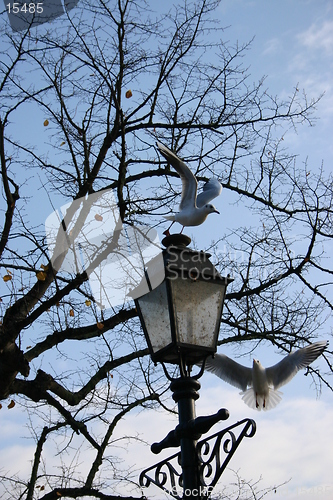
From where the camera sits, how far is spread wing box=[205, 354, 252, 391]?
20.0ft

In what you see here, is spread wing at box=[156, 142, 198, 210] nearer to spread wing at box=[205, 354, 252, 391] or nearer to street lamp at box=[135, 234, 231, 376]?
street lamp at box=[135, 234, 231, 376]

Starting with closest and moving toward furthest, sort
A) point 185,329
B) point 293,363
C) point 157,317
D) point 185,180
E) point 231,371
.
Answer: point 185,329 < point 157,317 < point 185,180 < point 293,363 < point 231,371

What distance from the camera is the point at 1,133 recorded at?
22.0ft

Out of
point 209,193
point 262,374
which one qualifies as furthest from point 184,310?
point 262,374

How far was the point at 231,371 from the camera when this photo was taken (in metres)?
6.23

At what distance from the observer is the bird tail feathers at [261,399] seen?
609 cm

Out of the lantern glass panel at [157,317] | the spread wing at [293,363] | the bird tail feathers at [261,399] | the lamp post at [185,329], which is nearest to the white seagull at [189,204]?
the lamp post at [185,329]

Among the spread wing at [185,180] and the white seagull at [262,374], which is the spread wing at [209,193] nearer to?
the spread wing at [185,180]

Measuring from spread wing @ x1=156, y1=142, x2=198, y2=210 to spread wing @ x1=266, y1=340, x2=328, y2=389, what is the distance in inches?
83.9

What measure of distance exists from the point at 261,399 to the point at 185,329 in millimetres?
3129

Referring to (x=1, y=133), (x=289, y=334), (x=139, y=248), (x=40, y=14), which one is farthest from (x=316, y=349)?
(x=40, y=14)

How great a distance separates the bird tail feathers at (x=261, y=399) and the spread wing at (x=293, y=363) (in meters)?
0.17

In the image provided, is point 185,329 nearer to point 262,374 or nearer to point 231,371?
point 231,371

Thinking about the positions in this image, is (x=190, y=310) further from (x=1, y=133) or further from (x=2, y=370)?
(x=1, y=133)
